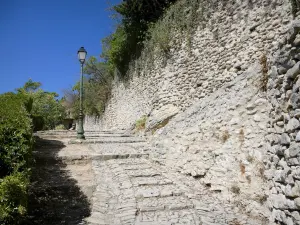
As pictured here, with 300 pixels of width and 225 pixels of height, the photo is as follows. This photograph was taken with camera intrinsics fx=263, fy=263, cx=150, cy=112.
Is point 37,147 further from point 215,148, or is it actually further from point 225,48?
point 225,48

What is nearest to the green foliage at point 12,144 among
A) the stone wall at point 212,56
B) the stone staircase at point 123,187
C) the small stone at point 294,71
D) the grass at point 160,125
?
the stone staircase at point 123,187

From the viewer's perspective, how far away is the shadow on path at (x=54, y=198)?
3850 mm

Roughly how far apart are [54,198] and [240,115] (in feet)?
11.8

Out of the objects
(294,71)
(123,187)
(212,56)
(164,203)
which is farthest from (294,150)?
(212,56)

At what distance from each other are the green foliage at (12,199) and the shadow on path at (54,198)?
2.70 feet

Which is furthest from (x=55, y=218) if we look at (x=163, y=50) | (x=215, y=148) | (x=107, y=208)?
(x=163, y=50)

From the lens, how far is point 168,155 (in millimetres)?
6562

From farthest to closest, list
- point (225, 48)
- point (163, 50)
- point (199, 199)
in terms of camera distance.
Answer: point (163, 50) < point (225, 48) < point (199, 199)

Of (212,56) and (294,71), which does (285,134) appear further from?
(212,56)

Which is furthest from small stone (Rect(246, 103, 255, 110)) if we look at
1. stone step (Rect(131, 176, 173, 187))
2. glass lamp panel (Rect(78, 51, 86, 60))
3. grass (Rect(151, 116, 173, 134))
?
glass lamp panel (Rect(78, 51, 86, 60))

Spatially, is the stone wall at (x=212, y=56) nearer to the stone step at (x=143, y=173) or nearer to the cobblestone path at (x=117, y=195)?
the cobblestone path at (x=117, y=195)

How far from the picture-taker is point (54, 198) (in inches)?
181

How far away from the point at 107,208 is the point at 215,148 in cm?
225

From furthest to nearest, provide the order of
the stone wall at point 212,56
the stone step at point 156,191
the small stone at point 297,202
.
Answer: the stone wall at point 212,56
the stone step at point 156,191
the small stone at point 297,202
